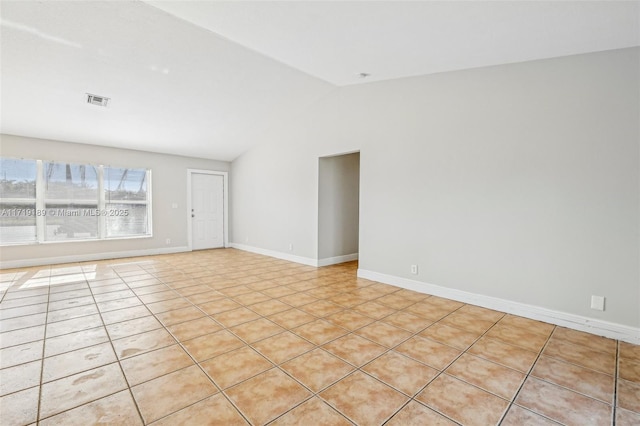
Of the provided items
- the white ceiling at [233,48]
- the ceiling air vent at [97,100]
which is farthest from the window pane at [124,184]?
the ceiling air vent at [97,100]

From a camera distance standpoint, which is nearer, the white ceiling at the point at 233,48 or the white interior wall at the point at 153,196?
the white ceiling at the point at 233,48

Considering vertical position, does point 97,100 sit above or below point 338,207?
above

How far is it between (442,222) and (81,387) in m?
3.73

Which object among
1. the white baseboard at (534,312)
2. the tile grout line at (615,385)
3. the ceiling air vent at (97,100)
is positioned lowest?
the tile grout line at (615,385)

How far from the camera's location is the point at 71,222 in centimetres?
569

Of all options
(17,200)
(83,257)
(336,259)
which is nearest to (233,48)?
(336,259)

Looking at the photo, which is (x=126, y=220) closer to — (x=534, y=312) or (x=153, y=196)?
(x=153, y=196)

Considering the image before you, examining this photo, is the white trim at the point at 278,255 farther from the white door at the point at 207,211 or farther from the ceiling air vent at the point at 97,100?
the ceiling air vent at the point at 97,100

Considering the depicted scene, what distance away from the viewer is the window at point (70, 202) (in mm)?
5168

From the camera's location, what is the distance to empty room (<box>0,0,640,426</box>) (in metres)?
1.90

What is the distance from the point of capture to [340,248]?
5.80 meters

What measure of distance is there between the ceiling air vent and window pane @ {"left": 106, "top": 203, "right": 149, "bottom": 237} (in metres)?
2.53

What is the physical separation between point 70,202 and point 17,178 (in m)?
0.83

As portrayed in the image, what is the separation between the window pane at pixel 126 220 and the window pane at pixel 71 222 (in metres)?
0.25
